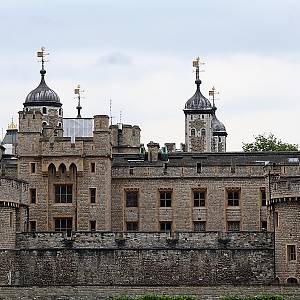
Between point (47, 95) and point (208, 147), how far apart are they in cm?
3147

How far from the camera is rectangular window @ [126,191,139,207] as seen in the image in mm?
98250

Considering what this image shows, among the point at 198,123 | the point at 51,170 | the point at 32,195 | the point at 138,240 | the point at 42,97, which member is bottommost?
the point at 138,240

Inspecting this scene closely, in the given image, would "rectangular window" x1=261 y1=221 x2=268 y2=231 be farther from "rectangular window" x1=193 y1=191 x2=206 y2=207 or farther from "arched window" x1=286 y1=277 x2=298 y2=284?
"arched window" x1=286 y1=277 x2=298 y2=284

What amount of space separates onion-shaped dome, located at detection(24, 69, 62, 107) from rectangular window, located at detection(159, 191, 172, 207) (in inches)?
709

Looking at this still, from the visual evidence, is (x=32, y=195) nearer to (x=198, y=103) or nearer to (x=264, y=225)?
(x=264, y=225)

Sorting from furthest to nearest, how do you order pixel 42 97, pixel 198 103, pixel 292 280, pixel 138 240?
pixel 198 103, pixel 42 97, pixel 138 240, pixel 292 280

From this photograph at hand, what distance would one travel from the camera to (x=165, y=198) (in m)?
98.2

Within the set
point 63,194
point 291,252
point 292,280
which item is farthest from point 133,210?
point 292,280

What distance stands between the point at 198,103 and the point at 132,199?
141 ft

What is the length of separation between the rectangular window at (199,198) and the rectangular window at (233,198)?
169 cm

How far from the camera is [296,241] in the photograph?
3273 inches

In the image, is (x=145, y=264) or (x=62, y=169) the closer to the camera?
(x=145, y=264)

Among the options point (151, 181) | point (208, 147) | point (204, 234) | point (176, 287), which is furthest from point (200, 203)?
point (208, 147)

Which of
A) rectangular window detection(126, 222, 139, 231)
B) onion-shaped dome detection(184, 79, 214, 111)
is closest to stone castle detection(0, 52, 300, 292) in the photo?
rectangular window detection(126, 222, 139, 231)
